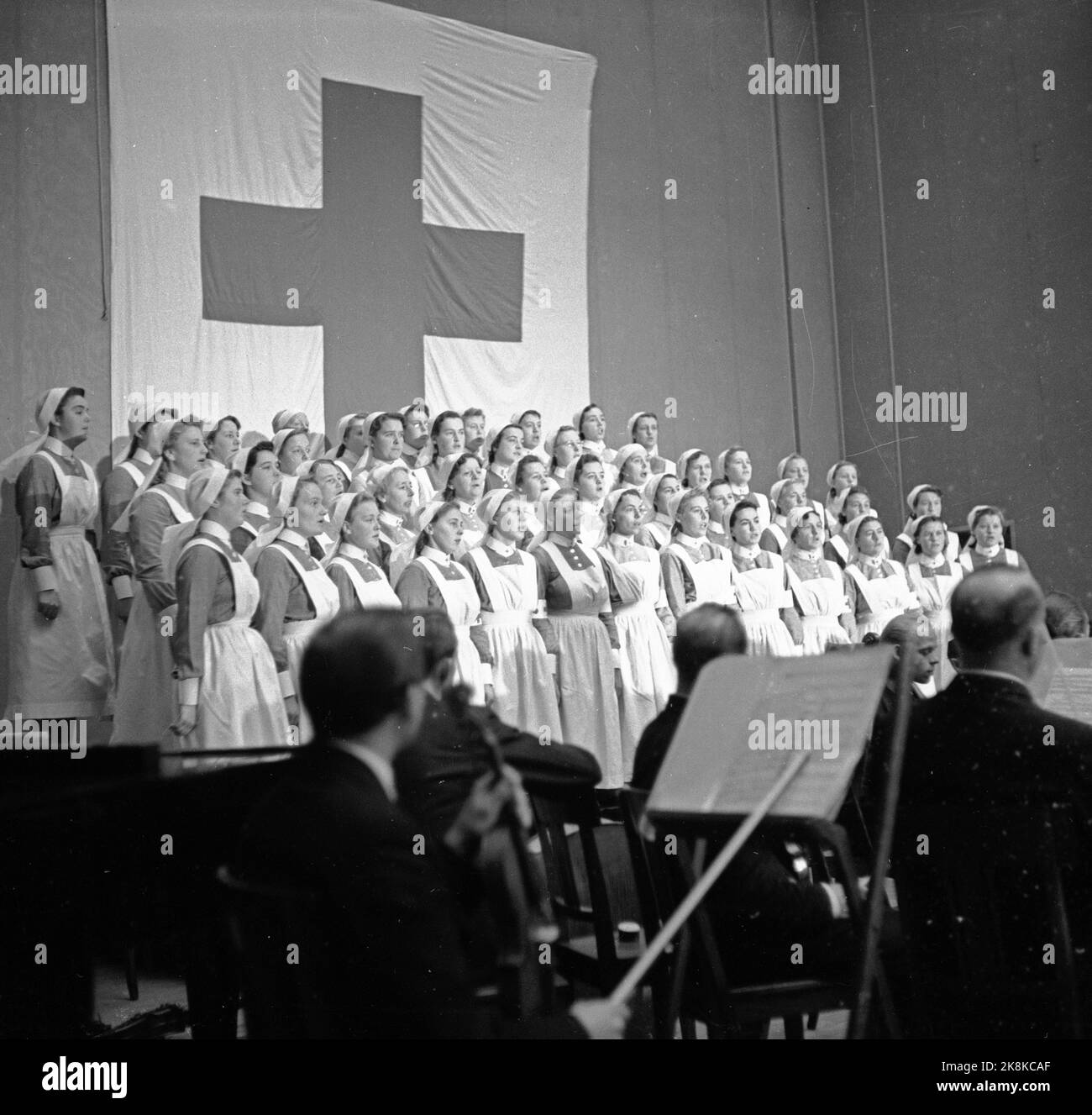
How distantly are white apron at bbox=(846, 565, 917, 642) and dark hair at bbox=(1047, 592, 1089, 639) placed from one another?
3.02 m

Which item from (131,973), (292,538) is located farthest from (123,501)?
(131,973)

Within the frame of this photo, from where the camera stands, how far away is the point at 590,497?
263 inches

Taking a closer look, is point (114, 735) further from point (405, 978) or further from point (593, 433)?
point (593, 433)

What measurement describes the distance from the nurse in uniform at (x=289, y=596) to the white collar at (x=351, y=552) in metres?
0.11

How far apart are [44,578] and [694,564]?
130 inches

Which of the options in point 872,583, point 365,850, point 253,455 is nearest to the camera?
point 365,850

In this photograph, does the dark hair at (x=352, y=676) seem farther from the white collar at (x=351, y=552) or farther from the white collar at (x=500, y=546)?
the white collar at (x=500, y=546)

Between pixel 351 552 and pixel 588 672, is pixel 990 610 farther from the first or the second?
pixel 588 672

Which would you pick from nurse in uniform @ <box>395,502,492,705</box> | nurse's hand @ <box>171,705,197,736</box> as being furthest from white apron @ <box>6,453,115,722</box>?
nurse in uniform @ <box>395,502,492,705</box>

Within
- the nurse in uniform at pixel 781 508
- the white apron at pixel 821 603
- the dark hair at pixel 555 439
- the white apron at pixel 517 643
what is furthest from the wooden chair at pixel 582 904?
the dark hair at pixel 555 439

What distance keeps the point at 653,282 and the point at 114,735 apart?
13.7 ft

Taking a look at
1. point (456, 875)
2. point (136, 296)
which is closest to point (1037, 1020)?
point (456, 875)
